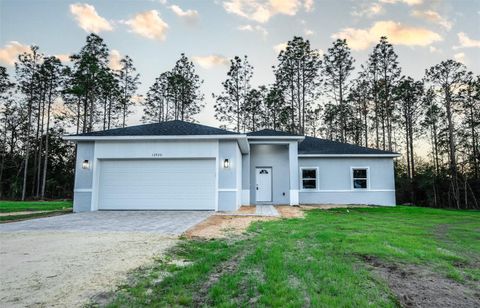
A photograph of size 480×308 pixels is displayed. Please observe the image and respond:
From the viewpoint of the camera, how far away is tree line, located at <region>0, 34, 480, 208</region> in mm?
23281

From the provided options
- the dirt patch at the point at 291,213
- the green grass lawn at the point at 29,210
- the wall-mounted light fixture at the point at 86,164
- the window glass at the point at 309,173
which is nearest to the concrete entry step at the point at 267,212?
the dirt patch at the point at 291,213

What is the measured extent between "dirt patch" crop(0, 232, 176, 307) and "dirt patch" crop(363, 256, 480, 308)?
3.20 m

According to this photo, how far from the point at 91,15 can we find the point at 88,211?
857 centimetres

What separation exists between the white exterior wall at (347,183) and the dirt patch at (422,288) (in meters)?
12.4

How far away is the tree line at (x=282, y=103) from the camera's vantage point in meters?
23.3

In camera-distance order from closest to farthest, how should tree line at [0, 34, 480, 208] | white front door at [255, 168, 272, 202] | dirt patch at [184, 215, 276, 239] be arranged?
dirt patch at [184, 215, 276, 239], white front door at [255, 168, 272, 202], tree line at [0, 34, 480, 208]

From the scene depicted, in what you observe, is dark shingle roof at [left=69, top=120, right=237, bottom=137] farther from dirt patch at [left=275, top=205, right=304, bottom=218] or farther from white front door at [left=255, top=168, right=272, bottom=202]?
white front door at [left=255, top=168, right=272, bottom=202]

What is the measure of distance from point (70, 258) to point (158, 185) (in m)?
7.46

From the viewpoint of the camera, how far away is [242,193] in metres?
14.9

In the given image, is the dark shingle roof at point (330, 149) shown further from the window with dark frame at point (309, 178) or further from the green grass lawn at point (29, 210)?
the green grass lawn at point (29, 210)

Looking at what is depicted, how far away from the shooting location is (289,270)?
147 inches

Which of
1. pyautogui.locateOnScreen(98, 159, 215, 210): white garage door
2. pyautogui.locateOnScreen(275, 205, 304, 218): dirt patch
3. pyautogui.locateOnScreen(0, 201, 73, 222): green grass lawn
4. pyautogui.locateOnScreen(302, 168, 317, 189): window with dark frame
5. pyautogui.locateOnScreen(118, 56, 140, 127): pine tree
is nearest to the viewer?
pyautogui.locateOnScreen(0, 201, 73, 222): green grass lawn

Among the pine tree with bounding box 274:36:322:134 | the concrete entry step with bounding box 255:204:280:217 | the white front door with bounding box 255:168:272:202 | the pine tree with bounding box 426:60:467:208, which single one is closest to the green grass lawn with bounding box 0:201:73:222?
the concrete entry step with bounding box 255:204:280:217

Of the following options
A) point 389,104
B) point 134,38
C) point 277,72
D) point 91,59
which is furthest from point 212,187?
point 389,104
